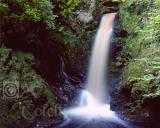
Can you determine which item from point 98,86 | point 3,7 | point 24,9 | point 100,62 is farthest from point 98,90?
point 3,7

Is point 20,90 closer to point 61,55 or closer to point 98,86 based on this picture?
point 61,55

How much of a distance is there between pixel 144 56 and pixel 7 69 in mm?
3888

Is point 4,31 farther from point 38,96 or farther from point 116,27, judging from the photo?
point 116,27

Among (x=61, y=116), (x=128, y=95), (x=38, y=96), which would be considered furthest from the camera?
(x=128, y=95)

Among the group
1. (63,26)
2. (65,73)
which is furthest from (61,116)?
(63,26)

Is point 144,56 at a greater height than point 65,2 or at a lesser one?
lesser

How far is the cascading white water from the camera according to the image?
9474 millimetres

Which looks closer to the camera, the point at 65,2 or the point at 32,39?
the point at 32,39

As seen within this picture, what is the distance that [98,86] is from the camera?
442 inches

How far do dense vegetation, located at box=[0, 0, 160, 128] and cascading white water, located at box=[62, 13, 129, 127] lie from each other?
12.6 inches

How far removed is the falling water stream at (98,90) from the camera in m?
9.27

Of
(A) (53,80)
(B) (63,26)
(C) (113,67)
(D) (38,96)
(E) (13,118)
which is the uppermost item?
(B) (63,26)

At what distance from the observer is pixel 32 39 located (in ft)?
29.3

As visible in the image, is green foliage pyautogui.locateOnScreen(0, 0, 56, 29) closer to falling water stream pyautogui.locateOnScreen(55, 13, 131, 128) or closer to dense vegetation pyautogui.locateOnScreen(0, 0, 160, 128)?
dense vegetation pyautogui.locateOnScreen(0, 0, 160, 128)
